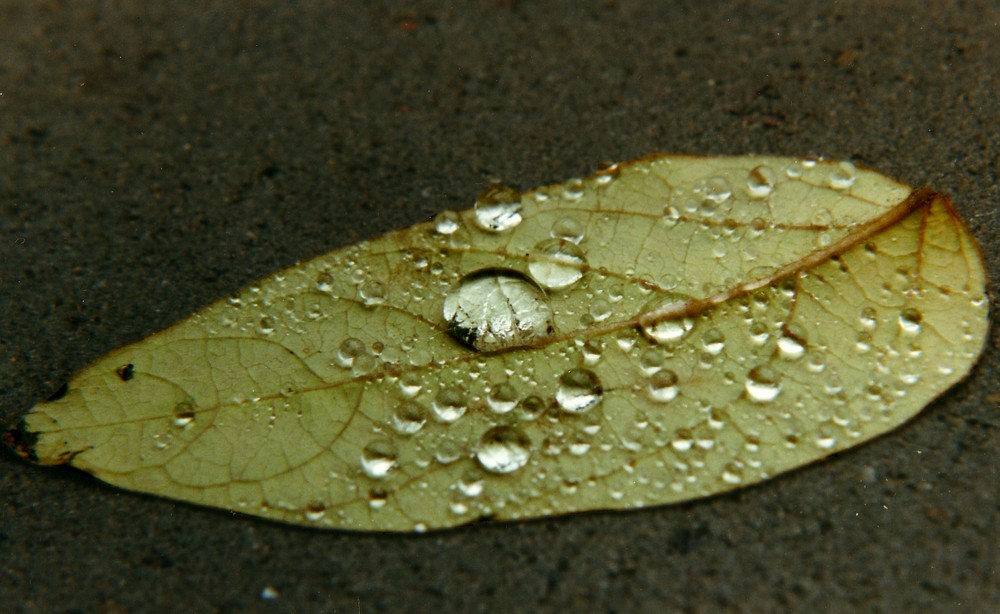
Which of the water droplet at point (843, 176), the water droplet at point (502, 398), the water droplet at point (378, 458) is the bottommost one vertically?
the water droplet at point (378, 458)

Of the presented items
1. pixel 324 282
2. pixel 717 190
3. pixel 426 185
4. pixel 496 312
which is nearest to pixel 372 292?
pixel 324 282

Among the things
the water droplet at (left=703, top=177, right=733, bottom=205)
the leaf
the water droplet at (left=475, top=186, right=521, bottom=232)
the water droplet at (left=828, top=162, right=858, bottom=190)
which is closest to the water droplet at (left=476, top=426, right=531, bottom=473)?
the leaf

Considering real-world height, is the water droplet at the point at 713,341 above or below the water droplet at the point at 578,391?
above

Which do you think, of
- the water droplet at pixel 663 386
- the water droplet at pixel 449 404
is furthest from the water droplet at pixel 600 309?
the water droplet at pixel 449 404

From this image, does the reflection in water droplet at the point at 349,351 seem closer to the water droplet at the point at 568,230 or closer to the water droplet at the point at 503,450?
the water droplet at the point at 503,450

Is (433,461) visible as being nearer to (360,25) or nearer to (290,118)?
(290,118)

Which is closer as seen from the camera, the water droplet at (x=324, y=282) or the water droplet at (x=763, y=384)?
the water droplet at (x=763, y=384)

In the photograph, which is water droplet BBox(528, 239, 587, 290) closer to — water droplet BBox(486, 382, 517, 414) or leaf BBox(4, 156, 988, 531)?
leaf BBox(4, 156, 988, 531)

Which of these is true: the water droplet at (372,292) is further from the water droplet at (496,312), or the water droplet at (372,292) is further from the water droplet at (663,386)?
the water droplet at (663,386)
